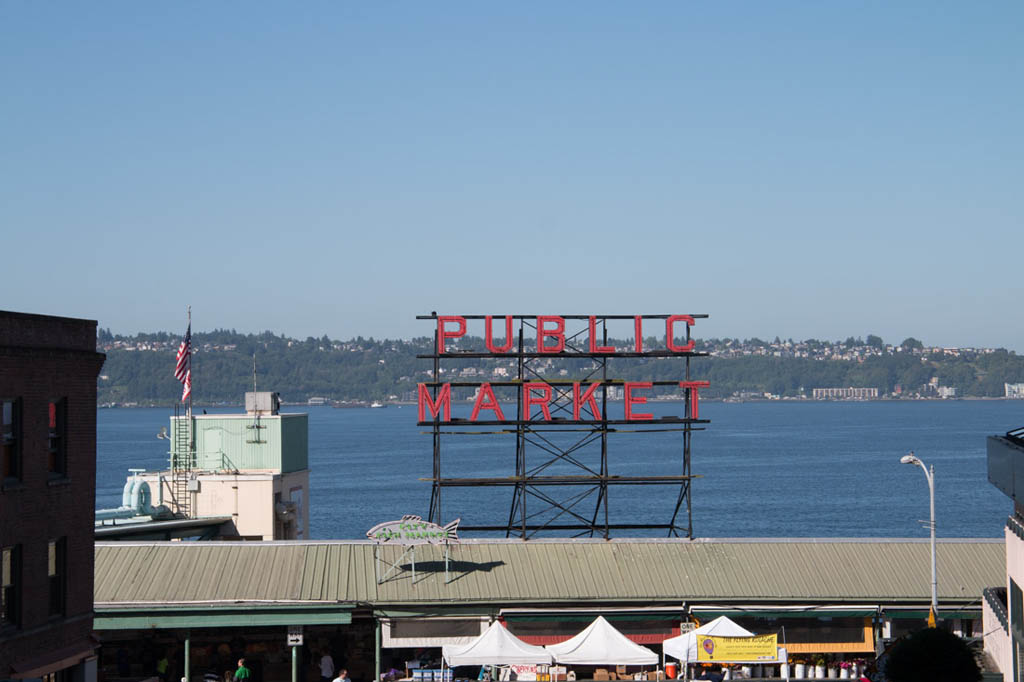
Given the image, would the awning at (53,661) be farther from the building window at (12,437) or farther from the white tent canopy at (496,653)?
the white tent canopy at (496,653)

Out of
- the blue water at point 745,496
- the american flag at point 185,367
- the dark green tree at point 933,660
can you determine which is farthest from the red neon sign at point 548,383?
the blue water at point 745,496

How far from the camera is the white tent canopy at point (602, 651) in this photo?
116 feet

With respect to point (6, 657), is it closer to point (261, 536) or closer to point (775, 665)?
point (775, 665)

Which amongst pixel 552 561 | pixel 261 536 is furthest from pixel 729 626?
pixel 261 536

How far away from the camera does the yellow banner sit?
36.1 metres

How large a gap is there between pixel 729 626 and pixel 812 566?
18.1 ft

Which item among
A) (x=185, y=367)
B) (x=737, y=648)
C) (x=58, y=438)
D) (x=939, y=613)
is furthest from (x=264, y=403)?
(x=939, y=613)

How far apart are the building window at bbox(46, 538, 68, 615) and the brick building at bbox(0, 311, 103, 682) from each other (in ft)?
0.08

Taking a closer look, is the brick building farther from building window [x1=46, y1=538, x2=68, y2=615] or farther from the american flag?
the american flag

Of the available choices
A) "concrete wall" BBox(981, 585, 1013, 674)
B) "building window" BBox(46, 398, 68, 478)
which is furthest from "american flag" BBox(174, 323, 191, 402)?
"concrete wall" BBox(981, 585, 1013, 674)

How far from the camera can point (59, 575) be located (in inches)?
1186

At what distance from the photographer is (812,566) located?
4094 cm

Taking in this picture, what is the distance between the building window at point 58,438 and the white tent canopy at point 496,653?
11.5 meters

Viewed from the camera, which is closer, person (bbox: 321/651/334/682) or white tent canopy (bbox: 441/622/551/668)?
white tent canopy (bbox: 441/622/551/668)
